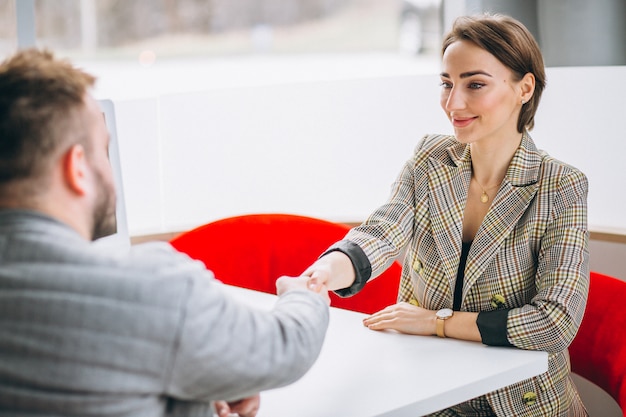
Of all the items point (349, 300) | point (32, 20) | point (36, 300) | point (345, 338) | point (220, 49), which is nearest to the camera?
point (36, 300)

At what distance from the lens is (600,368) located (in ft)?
7.29

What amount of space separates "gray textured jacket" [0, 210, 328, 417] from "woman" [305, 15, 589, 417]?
2.93 feet

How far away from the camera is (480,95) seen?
211 cm

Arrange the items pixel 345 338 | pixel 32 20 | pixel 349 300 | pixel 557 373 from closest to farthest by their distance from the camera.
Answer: pixel 345 338 < pixel 557 373 < pixel 349 300 < pixel 32 20

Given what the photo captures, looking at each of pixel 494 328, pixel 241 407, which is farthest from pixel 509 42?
pixel 241 407

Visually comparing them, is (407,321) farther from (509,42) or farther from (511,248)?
(509,42)

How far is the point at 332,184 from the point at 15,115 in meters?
2.37

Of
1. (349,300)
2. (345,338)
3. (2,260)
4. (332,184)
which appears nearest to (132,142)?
(332,184)

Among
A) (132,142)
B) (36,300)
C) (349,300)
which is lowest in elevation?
(349,300)

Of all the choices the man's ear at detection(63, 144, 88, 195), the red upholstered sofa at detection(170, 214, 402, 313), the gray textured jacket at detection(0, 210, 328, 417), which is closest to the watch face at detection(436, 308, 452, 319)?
the red upholstered sofa at detection(170, 214, 402, 313)

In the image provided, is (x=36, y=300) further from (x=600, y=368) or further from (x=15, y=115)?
(x=600, y=368)

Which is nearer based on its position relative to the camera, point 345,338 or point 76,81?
point 76,81

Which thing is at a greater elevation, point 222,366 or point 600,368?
point 222,366

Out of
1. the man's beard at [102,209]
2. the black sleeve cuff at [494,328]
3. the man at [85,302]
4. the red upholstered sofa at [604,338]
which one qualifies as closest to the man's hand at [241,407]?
the man at [85,302]
